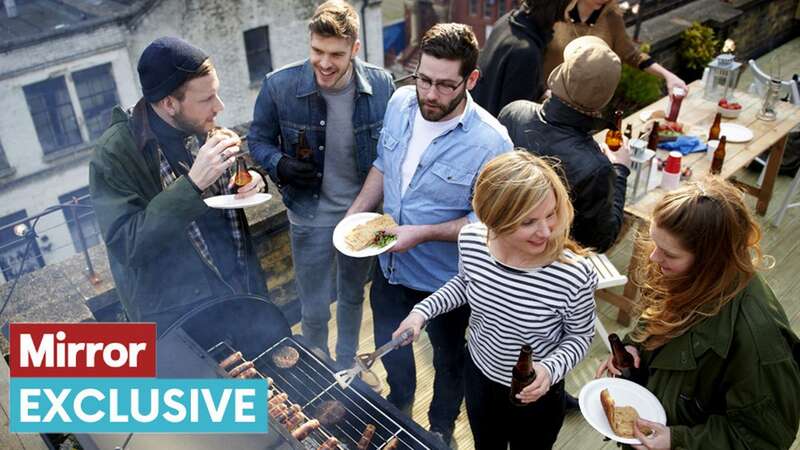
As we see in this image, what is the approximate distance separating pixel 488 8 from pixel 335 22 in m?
32.6

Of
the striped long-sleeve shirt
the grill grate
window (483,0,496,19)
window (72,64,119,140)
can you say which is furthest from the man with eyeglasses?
window (483,0,496,19)

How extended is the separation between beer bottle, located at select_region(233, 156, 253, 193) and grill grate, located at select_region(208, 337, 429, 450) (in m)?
0.75

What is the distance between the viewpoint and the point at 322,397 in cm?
260

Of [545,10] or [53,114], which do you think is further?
[53,114]

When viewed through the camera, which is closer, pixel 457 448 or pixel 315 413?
pixel 315 413

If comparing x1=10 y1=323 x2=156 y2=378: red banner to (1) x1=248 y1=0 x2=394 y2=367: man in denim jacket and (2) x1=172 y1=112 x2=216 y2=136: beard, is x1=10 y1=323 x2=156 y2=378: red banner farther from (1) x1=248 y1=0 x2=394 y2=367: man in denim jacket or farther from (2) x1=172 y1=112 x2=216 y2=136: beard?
(1) x1=248 y1=0 x2=394 y2=367: man in denim jacket

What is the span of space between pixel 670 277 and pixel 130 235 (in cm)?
216

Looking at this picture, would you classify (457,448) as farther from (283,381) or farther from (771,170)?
(771,170)

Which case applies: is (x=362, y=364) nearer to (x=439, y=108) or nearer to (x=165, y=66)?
(x=439, y=108)

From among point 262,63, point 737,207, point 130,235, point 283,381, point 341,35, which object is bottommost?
point 262,63

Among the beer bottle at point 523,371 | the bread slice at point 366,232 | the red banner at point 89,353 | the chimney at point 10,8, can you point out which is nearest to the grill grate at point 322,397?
the red banner at point 89,353

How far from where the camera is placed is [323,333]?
397 centimetres

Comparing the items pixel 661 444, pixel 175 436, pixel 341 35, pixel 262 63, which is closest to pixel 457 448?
pixel 661 444

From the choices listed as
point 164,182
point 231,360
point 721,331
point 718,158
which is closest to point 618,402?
point 721,331
